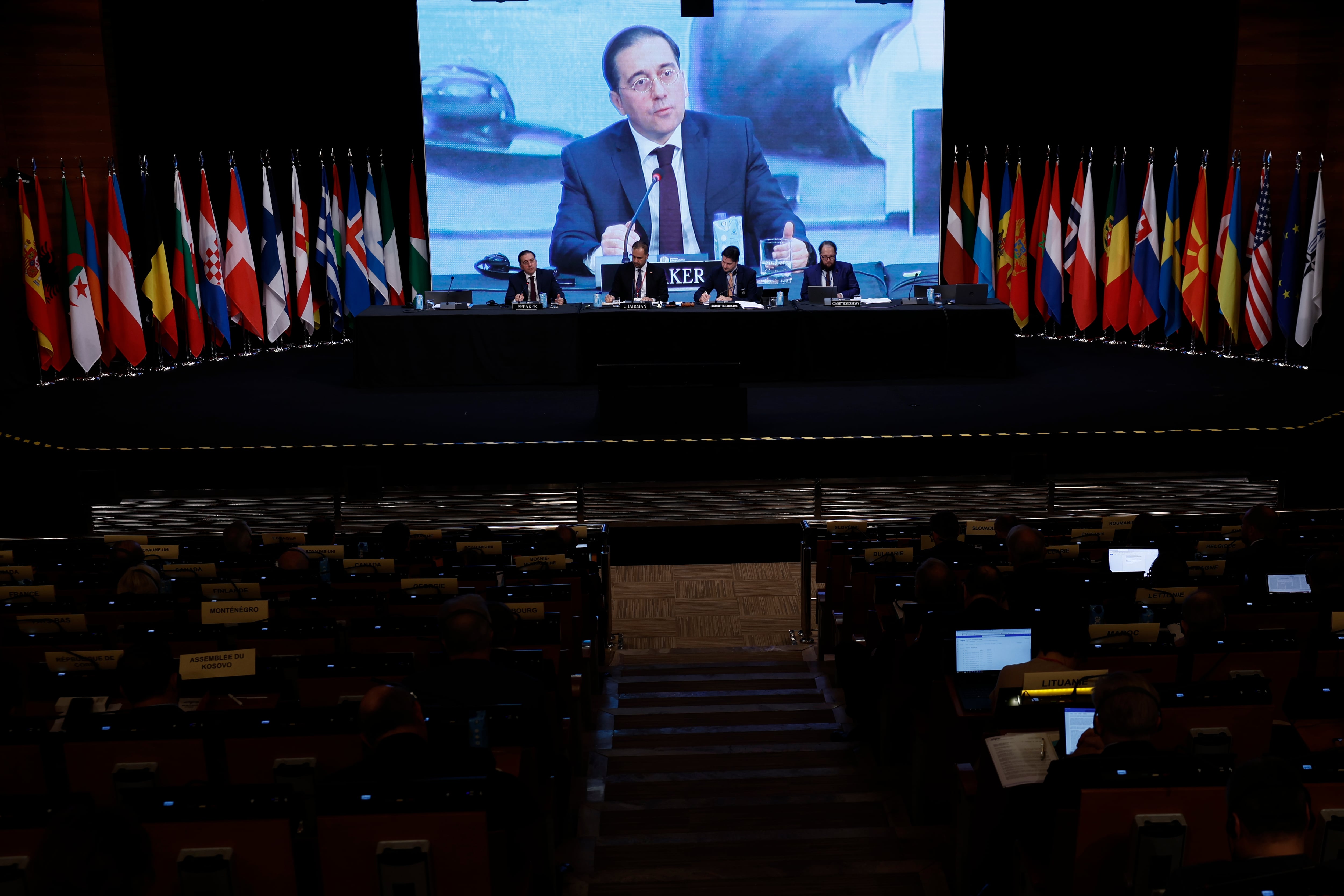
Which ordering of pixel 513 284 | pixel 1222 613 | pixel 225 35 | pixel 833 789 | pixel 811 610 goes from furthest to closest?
pixel 225 35
pixel 513 284
pixel 811 610
pixel 833 789
pixel 1222 613

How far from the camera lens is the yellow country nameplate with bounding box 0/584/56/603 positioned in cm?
531

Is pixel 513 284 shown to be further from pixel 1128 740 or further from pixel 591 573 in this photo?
pixel 1128 740

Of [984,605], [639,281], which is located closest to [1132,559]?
[984,605]

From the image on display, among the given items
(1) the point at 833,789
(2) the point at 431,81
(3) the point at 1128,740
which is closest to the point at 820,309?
(2) the point at 431,81

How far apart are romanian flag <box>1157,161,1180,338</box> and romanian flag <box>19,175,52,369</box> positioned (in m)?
13.0

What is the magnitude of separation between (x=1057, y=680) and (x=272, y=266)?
41.4 feet

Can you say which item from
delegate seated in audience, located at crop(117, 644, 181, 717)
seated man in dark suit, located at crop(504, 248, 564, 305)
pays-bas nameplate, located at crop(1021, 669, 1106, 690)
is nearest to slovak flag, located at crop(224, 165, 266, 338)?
seated man in dark suit, located at crop(504, 248, 564, 305)

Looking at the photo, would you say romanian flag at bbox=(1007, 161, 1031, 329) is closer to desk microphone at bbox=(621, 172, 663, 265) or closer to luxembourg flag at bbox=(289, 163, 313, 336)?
desk microphone at bbox=(621, 172, 663, 265)

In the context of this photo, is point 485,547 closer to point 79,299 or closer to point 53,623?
point 53,623

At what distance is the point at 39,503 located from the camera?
354 inches

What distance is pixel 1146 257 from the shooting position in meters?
14.0

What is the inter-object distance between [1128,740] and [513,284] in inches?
410

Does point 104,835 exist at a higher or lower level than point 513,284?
lower

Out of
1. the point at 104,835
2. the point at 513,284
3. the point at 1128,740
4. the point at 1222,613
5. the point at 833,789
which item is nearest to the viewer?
the point at 104,835
